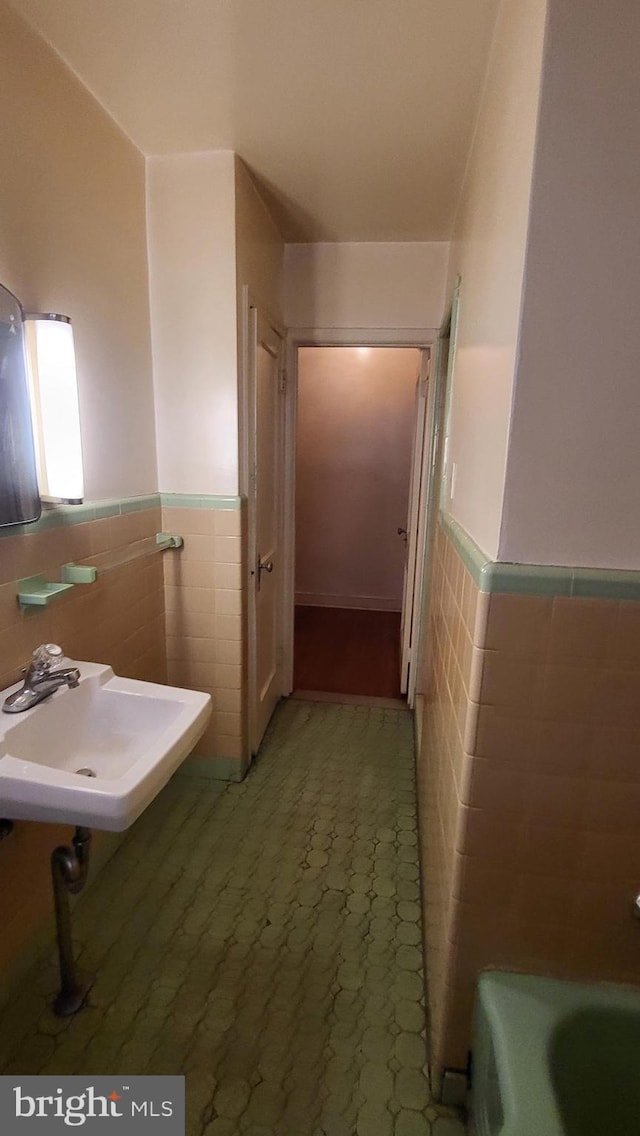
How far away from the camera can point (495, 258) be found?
114cm

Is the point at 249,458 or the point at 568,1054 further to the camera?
the point at 249,458

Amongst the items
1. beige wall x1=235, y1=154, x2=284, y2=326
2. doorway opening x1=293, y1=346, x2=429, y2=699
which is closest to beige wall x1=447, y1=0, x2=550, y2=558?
Result: beige wall x1=235, y1=154, x2=284, y2=326

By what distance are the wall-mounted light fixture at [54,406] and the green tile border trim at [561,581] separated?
3.56 ft

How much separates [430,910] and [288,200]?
2569 mm

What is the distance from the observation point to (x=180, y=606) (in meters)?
2.17

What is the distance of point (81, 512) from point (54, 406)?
326mm

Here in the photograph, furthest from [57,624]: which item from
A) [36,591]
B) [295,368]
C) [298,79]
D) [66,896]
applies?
[295,368]

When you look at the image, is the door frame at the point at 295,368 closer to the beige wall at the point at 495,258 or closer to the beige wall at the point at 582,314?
the beige wall at the point at 495,258

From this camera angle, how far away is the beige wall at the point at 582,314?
81 cm

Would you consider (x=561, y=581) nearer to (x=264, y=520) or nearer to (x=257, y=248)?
(x=264, y=520)

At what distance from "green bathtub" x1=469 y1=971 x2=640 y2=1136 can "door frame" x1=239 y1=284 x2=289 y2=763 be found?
1498mm

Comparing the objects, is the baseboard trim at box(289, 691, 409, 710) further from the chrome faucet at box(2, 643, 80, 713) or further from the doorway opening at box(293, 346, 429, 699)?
the chrome faucet at box(2, 643, 80, 713)

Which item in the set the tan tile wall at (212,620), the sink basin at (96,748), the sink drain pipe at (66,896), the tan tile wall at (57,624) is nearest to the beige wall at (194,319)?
the tan tile wall at (212,620)

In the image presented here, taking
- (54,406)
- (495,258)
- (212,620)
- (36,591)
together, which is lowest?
(212,620)
